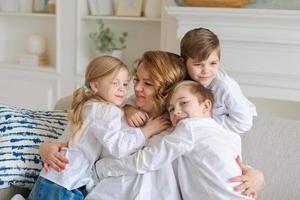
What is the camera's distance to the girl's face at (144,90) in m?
1.62

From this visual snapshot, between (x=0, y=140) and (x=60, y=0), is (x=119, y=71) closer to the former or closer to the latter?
(x=0, y=140)

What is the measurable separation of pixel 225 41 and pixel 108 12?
103cm

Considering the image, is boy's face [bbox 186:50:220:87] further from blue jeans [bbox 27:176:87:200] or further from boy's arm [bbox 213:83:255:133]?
blue jeans [bbox 27:176:87:200]

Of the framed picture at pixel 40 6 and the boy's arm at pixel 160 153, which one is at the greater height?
the framed picture at pixel 40 6

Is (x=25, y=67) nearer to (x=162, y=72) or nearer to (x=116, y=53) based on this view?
(x=116, y=53)

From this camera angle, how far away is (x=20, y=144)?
175 centimetres

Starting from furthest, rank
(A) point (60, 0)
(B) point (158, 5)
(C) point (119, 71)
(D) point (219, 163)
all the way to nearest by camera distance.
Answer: (A) point (60, 0) < (B) point (158, 5) < (C) point (119, 71) < (D) point (219, 163)

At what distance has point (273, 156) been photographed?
1.76m

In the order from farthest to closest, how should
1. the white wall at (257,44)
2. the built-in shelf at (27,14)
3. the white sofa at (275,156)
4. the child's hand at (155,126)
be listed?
the built-in shelf at (27,14), the white wall at (257,44), the white sofa at (275,156), the child's hand at (155,126)

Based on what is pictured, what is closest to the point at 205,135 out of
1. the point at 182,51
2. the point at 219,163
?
the point at 219,163

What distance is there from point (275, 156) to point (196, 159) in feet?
1.35

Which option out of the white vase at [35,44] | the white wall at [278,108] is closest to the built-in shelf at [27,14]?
the white vase at [35,44]

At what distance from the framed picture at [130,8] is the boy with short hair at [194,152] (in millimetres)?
2048

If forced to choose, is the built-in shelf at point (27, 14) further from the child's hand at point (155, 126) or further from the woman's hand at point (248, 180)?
the woman's hand at point (248, 180)
